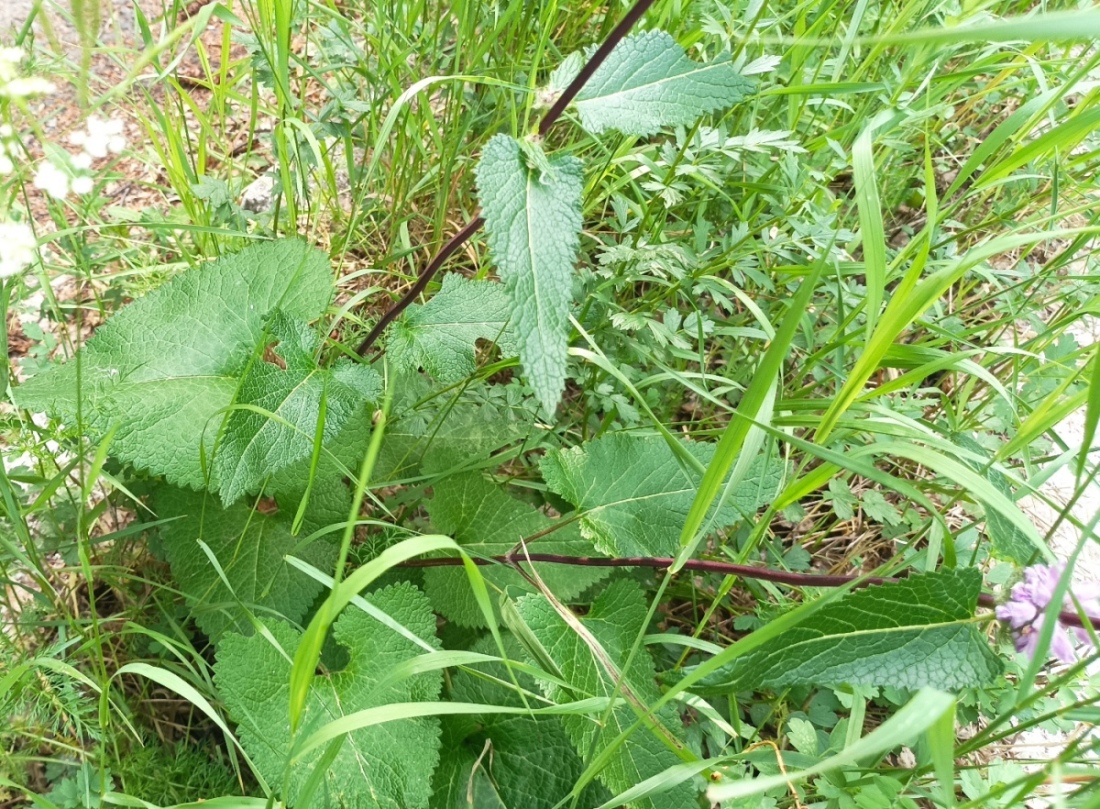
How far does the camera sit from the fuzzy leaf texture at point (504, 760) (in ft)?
3.90

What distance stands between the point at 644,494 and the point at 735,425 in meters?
0.39

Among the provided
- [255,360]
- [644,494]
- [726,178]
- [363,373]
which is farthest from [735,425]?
[726,178]

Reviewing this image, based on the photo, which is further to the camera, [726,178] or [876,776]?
[726,178]

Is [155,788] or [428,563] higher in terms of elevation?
[428,563]

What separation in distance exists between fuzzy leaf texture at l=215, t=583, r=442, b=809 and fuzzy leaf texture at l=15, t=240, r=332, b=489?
0.99 feet

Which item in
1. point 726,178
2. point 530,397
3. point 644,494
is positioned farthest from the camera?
point 726,178

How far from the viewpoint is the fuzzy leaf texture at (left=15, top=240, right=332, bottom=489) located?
44.7 inches

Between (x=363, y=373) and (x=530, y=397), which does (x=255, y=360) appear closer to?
(x=363, y=373)

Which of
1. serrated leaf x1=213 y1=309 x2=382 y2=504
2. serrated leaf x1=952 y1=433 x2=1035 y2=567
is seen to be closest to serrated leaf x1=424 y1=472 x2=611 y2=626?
serrated leaf x1=213 y1=309 x2=382 y2=504

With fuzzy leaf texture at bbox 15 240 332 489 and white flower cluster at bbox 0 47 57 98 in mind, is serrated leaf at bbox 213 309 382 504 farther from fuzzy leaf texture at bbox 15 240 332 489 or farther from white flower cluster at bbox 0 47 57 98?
white flower cluster at bbox 0 47 57 98

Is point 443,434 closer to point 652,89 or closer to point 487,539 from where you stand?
point 487,539

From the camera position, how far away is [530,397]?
1575 mm

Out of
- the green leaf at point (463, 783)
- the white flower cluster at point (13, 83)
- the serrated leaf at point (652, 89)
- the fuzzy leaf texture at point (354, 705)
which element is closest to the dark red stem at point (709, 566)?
the fuzzy leaf texture at point (354, 705)

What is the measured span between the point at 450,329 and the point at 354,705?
24.8 inches
